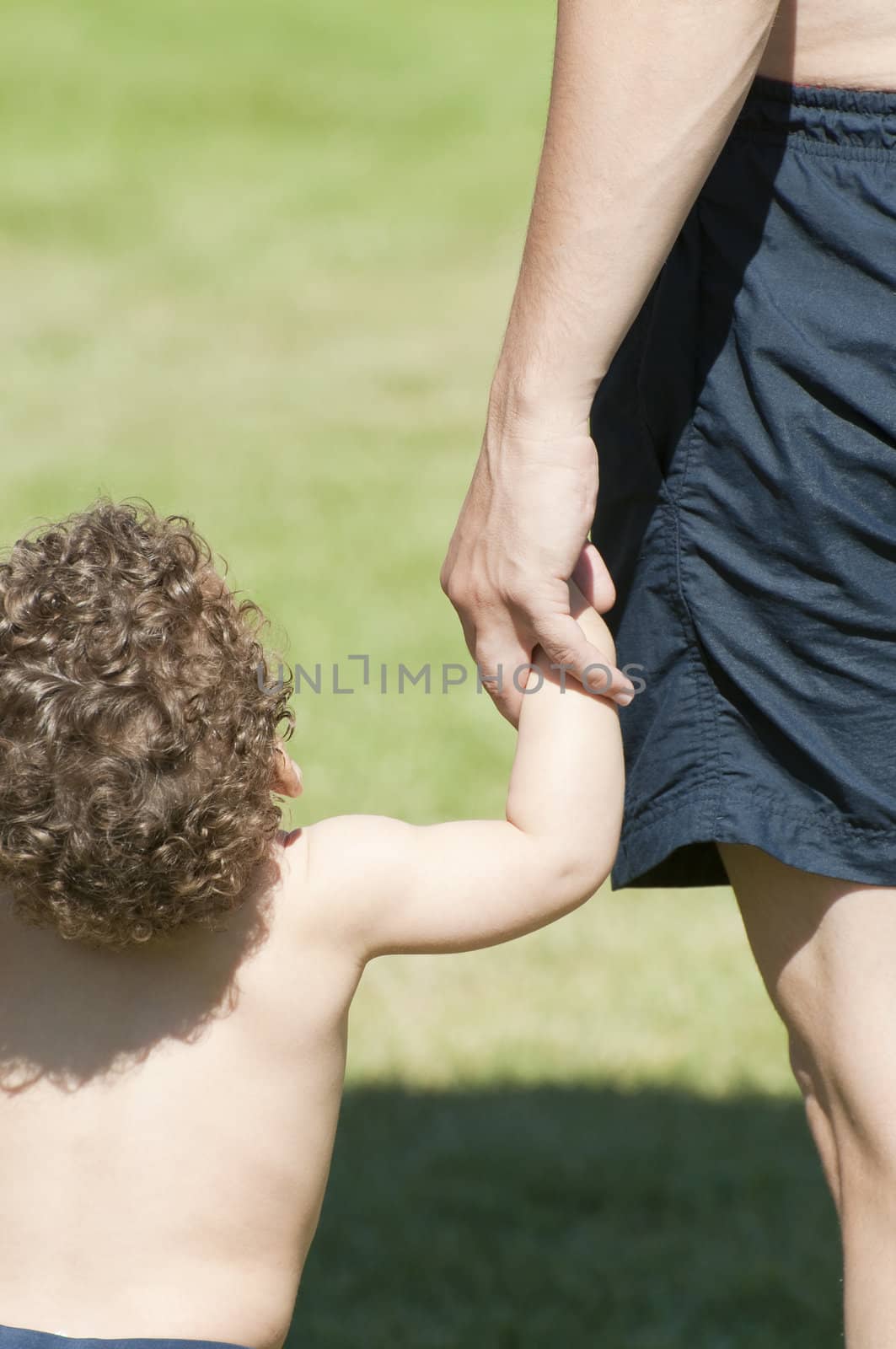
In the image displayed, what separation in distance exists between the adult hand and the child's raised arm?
3 centimetres

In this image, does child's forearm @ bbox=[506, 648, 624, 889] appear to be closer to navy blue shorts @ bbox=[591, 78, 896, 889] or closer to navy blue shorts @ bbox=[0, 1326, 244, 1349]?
navy blue shorts @ bbox=[591, 78, 896, 889]

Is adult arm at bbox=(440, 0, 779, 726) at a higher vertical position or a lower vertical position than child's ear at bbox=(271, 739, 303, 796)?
higher

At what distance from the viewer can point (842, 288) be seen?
5.76ft

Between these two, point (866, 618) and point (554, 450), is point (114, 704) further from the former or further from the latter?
point (866, 618)

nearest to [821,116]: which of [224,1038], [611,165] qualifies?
[611,165]

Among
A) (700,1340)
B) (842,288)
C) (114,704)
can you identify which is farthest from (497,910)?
(700,1340)

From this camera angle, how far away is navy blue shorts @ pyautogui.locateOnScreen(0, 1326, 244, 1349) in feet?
5.61

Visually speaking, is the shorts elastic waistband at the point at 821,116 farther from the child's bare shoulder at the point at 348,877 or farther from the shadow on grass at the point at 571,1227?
the shadow on grass at the point at 571,1227

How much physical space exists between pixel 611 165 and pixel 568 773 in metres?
0.64

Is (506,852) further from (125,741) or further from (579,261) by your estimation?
(579,261)

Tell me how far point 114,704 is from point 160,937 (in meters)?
0.28

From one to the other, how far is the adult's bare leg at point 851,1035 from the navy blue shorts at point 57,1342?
2.47 ft

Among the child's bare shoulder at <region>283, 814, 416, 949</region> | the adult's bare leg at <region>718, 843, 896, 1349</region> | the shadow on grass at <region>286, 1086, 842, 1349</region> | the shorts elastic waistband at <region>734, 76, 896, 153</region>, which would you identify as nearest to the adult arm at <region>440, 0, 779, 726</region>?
the shorts elastic waistband at <region>734, 76, 896, 153</region>

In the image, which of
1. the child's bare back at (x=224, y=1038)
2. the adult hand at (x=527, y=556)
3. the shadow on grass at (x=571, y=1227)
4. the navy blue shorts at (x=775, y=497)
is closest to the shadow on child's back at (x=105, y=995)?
the child's bare back at (x=224, y=1038)
